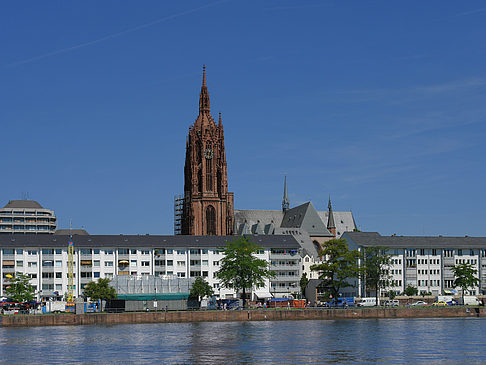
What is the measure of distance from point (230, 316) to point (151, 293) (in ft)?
86.4

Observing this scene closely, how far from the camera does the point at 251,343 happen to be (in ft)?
339

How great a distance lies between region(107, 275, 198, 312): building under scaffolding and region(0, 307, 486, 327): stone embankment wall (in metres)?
13.8

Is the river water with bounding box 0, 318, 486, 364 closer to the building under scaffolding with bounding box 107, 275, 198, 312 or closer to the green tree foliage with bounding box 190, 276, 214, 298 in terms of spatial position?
the building under scaffolding with bounding box 107, 275, 198, 312

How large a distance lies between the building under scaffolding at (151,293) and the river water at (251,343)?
23783mm

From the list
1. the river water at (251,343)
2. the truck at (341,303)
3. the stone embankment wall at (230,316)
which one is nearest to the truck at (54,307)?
the stone embankment wall at (230,316)

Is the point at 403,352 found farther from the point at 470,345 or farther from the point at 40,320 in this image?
the point at 40,320

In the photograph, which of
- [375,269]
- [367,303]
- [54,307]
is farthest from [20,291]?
[375,269]

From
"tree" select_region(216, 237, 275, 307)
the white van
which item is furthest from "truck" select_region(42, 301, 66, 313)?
the white van

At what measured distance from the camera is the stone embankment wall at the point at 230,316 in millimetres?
145125

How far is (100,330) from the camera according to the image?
130625 millimetres

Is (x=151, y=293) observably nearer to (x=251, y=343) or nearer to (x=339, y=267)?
(x=339, y=267)

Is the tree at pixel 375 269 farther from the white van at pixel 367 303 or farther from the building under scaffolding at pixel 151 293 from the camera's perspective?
the building under scaffolding at pixel 151 293

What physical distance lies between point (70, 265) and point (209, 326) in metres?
64.1

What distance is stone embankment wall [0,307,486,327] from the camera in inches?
5714
